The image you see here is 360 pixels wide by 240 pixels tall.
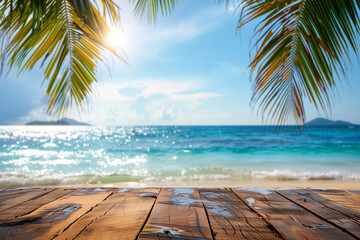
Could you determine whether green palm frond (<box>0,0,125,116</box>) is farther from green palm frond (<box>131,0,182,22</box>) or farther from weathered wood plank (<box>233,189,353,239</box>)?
weathered wood plank (<box>233,189,353,239</box>)

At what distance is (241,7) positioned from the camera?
6.54 ft

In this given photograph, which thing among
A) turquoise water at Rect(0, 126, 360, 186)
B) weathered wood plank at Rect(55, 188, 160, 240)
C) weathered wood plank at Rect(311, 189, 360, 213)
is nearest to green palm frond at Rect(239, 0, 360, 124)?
A: turquoise water at Rect(0, 126, 360, 186)

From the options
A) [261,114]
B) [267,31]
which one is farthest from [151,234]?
[267,31]

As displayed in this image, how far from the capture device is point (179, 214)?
1198mm

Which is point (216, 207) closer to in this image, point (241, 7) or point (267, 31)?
point (267, 31)

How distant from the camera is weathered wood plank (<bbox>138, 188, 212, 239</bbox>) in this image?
0.98 m

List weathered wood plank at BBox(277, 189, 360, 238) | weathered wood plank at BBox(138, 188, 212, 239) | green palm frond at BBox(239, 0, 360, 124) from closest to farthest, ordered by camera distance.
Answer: weathered wood plank at BBox(138, 188, 212, 239) → weathered wood plank at BBox(277, 189, 360, 238) → green palm frond at BBox(239, 0, 360, 124)

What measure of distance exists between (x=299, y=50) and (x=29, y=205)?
2075mm

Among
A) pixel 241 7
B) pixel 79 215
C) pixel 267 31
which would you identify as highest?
pixel 241 7

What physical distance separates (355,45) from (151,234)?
1.76m

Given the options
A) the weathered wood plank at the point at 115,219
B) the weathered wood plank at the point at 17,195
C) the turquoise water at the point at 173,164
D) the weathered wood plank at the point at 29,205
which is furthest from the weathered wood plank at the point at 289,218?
the weathered wood plank at the point at 17,195

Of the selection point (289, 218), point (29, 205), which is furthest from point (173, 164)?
point (289, 218)

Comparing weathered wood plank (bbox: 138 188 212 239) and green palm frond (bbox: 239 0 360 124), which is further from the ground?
green palm frond (bbox: 239 0 360 124)

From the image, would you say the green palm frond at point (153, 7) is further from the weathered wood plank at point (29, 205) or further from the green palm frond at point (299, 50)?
the weathered wood plank at point (29, 205)
